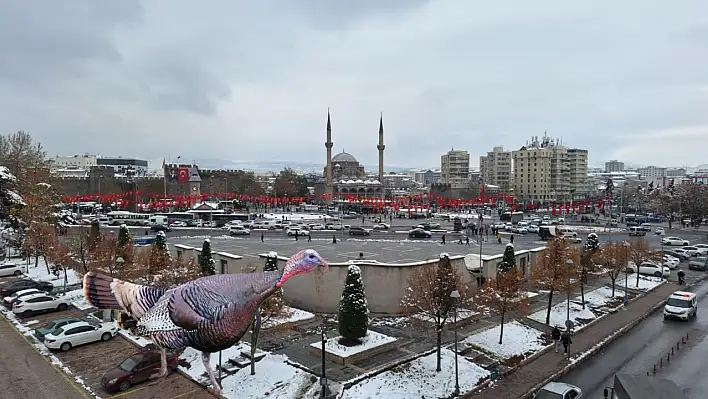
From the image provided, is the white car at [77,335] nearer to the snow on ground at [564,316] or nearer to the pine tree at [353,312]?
the pine tree at [353,312]

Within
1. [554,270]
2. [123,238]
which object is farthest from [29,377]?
[554,270]

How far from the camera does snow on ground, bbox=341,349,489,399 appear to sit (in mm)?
14323

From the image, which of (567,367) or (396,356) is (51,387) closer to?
(396,356)

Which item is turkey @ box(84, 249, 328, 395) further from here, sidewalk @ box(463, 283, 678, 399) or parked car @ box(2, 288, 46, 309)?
parked car @ box(2, 288, 46, 309)

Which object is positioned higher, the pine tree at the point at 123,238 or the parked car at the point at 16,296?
the pine tree at the point at 123,238

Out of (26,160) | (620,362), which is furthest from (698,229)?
(26,160)

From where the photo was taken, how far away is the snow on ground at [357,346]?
56.5ft

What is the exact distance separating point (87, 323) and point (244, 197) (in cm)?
6240

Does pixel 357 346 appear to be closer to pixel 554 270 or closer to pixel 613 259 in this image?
pixel 554 270

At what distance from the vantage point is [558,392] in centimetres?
1334

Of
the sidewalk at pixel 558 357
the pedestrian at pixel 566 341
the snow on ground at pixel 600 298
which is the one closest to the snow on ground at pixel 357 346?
the sidewalk at pixel 558 357

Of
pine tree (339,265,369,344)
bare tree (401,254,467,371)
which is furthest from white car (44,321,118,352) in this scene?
bare tree (401,254,467,371)

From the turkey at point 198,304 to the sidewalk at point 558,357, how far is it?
10.3m

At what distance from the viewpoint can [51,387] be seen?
14.7 meters
